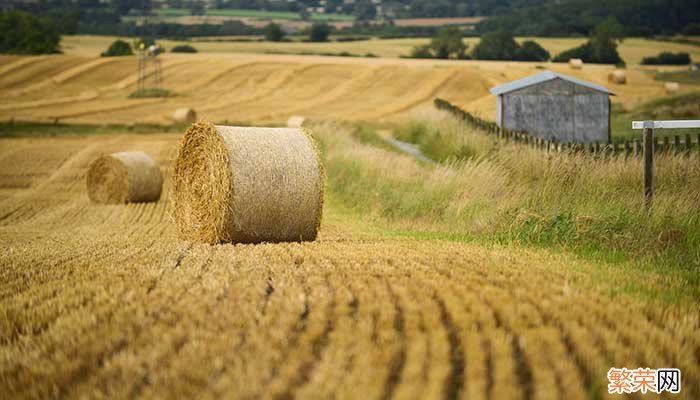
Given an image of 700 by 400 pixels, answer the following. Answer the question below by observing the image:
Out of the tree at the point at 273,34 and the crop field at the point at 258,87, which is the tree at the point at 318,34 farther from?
the crop field at the point at 258,87

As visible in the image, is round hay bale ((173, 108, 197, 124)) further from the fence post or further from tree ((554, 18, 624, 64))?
tree ((554, 18, 624, 64))

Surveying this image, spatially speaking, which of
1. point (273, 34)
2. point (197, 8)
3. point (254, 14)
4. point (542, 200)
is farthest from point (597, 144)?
point (197, 8)

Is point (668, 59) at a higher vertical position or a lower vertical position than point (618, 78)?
lower

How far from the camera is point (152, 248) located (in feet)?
30.9

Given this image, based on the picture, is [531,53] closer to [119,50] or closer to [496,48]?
[496,48]

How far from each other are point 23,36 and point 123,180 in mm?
51252

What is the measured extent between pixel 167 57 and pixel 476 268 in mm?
59417

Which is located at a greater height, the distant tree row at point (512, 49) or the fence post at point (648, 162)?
the fence post at point (648, 162)

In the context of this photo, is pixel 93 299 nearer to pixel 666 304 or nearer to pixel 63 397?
pixel 63 397

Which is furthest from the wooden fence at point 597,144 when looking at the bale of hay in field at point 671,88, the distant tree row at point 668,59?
the distant tree row at point 668,59

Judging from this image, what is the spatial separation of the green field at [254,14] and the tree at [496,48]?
1573 inches

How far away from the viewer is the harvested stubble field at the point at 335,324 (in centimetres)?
441

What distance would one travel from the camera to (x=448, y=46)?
73.0m

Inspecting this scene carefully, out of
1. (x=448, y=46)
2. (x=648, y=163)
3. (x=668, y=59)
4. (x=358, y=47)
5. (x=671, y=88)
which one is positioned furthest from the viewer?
(x=358, y=47)
